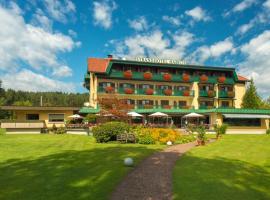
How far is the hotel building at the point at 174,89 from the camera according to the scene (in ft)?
143

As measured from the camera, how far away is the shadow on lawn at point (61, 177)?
852 cm

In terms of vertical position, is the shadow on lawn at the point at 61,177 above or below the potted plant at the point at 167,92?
below

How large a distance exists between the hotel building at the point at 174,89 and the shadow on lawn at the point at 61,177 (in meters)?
27.5

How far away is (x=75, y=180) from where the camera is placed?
32.8 ft

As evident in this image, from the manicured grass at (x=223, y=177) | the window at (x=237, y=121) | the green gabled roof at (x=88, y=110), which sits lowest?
the manicured grass at (x=223, y=177)

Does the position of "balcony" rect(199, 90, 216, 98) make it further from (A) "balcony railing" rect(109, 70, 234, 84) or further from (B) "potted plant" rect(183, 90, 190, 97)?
(B) "potted plant" rect(183, 90, 190, 97)

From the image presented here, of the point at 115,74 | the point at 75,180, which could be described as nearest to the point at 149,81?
the point at 115,74

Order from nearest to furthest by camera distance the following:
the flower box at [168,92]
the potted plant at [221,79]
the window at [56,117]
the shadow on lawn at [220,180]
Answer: the shadow on lawn at [220,180] → the window at [56,117] → the flower box at [168,92] → the potted plant at [221,79]

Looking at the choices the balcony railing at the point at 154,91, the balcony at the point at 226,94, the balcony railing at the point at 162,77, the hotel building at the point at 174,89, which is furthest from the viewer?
the balcony at the point at 226,94

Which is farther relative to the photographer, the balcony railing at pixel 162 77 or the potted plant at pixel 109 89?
the balcony railing at pixel 162 77

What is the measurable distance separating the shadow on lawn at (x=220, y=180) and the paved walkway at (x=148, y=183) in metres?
0.37

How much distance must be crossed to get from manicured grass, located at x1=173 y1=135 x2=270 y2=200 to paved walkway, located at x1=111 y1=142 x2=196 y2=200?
14.5 inches

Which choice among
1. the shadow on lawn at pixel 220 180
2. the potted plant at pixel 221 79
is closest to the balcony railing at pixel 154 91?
the potted plant at pixel 221 79

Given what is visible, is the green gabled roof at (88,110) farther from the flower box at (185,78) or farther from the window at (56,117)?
the flower box at (185,78)
